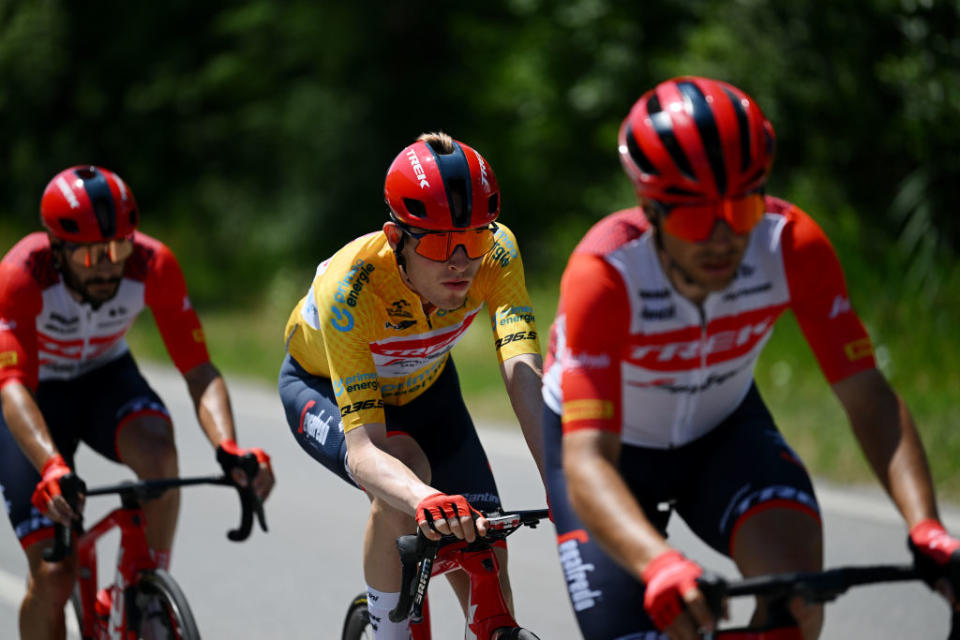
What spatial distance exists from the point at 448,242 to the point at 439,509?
0.84 metres

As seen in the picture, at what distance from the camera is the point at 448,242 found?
11.1ft

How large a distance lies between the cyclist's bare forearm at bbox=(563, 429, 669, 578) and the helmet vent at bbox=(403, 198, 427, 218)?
1.05 metres

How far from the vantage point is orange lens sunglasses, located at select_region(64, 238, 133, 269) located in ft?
14.3

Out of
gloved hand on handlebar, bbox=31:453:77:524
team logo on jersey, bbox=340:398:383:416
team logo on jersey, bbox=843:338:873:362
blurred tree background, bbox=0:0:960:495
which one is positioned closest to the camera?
team logo on jersey, bbox=843:338:873:362

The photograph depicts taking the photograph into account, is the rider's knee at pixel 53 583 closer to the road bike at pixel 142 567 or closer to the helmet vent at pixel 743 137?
the road bike at pixel 142 567

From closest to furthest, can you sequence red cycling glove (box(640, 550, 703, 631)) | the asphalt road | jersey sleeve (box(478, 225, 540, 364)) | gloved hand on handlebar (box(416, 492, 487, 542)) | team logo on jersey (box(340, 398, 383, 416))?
red cycling glove (box(640, 550, 703, 631))
gloved hand on handlebar (box(416, 492, 487, 542))
team logo on jersey (box(340, 398, 383, 416))
jersey sleeve (box(478, 225, 540, 364))
the asphalt road

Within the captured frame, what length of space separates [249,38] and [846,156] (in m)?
11.7

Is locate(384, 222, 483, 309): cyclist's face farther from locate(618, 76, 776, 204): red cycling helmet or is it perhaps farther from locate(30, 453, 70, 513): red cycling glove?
locate(30, 453, 70, 513): red cycling glove

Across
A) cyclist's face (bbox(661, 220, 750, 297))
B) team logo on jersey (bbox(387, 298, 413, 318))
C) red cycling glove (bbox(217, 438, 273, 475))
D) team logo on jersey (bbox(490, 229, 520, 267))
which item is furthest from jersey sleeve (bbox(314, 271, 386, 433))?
cyclist's face (bbox(661, 220, 750, 297))

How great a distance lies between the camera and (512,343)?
3650 mm

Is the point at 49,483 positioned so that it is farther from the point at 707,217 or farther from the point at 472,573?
the point at 707,217

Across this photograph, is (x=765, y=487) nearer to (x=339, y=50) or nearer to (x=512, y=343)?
(x=512, y=343)

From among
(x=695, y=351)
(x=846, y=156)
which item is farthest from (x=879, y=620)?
(x=846, y=156)

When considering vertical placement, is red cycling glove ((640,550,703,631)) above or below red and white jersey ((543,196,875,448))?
below
